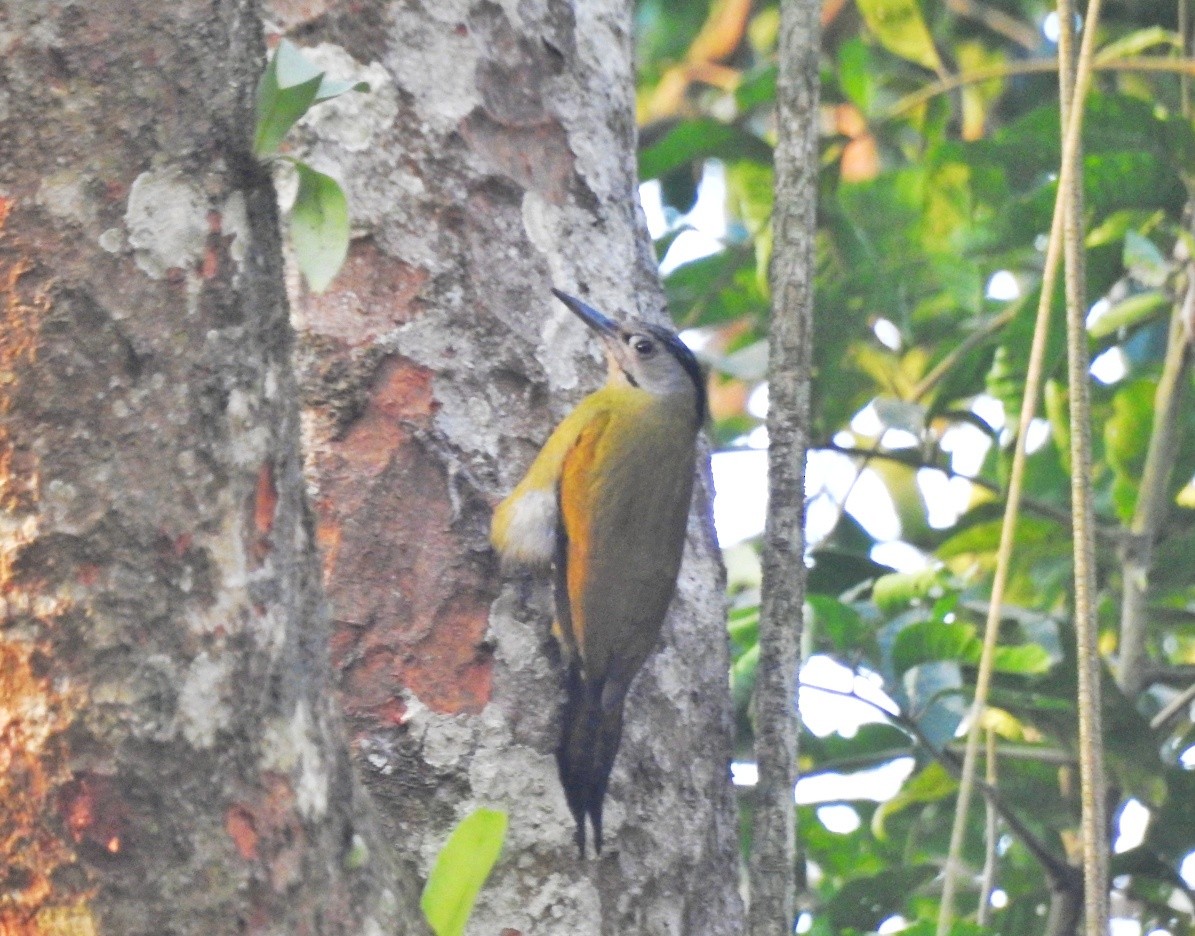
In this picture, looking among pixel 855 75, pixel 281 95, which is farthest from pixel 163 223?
pixel 855 75

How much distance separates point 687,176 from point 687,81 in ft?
3.08

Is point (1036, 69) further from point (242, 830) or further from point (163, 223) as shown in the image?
point (242, 830)

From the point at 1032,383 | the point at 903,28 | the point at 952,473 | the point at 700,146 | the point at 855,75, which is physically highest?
the point at 903,28

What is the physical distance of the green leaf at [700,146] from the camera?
3.93 m

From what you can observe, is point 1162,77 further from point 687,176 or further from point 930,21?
point 687,176

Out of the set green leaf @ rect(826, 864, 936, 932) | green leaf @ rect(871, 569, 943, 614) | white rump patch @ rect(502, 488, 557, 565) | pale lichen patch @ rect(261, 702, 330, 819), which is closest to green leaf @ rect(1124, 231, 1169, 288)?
green leaf @ rect(871, 569, 943, 614)

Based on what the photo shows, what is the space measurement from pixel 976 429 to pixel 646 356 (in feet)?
4.23

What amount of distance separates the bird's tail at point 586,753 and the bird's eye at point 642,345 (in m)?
0.75

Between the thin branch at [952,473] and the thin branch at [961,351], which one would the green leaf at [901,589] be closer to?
the thin branch at [952,473]

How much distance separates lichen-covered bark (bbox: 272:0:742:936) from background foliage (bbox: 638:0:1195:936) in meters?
0.77

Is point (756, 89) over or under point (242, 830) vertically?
over

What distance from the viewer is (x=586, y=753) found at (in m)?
2.20

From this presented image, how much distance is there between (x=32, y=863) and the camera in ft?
4.14

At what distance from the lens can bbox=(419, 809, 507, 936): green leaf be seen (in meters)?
1.43
